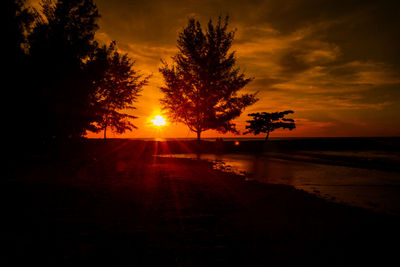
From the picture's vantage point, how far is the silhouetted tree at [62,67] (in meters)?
10.5

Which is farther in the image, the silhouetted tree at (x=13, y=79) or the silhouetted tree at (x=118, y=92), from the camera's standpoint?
the silhouetted tree at (x=118, y=92)

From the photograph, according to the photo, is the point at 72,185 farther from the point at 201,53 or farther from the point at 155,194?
the point at 201,53

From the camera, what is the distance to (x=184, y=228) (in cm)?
309

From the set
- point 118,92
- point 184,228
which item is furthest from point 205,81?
point 184,228

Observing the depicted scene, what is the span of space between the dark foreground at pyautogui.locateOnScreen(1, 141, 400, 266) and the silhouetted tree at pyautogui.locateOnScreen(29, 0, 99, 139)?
6.72m

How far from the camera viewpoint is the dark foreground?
7.61 feet

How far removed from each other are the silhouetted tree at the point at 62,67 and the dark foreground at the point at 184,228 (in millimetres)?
6719

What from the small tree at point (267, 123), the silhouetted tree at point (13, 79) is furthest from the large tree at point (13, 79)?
the small tree at point (267, 123)

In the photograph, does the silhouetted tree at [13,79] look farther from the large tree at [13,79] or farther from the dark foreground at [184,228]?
the dark foreground at [184,228]

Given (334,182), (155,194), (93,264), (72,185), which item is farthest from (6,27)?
(334,182)

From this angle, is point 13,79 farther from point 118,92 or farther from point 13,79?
point 118,92

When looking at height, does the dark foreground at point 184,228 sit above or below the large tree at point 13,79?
below

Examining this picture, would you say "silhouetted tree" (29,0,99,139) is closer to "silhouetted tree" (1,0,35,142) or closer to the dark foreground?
"silhouetted tree" (1,0,35,142)

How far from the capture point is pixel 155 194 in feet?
16.1
